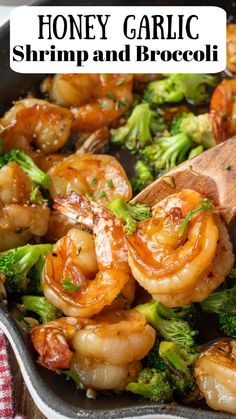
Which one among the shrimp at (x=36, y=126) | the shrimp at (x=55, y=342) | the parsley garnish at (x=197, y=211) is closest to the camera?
the shrimp at (x=55, y=342)

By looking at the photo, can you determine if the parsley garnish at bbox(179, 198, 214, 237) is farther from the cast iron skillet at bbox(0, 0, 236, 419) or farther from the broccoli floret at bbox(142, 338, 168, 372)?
the cast iron skillet at bbox(0, 0, 236, 419)

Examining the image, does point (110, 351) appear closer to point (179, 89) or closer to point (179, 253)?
point (179, 253)

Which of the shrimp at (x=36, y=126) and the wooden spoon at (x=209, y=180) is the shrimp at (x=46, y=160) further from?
the wooden spoon at (x=209, y=180)

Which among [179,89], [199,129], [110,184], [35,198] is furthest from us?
[179,89]

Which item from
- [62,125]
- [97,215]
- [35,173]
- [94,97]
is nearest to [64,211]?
[97,215]

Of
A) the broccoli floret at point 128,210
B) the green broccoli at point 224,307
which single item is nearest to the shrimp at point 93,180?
the broccoli floret at point 128,210

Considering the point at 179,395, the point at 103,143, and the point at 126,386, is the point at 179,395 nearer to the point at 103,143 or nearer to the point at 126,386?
the point at 126,386

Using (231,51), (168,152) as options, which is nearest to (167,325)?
(168,152)
